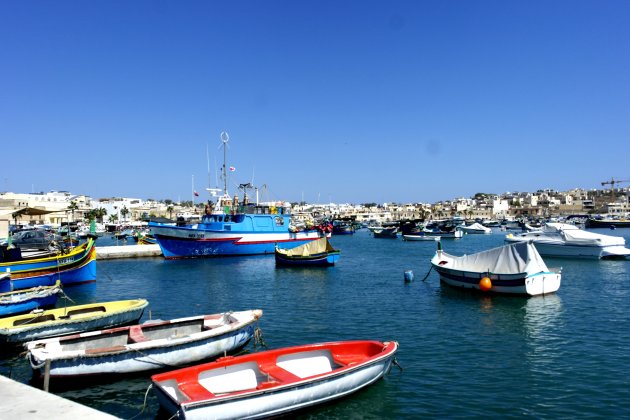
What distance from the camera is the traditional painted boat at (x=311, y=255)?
37156 mm

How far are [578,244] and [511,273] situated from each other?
2533 cm

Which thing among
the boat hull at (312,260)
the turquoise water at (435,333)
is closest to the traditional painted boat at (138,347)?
the turquoise water at (435,333)

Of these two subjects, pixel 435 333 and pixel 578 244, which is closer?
pixel 435 333

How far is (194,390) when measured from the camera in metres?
9.73

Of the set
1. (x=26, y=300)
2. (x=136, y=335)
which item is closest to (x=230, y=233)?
(x=26, y=300)

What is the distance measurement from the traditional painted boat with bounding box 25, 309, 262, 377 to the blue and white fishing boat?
33925mm

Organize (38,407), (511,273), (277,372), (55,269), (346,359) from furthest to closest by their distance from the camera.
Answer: (55,269), (511,273), (346,359), (277,372), (38,407)

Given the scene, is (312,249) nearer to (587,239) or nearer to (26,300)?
(26,300)

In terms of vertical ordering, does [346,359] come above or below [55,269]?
below

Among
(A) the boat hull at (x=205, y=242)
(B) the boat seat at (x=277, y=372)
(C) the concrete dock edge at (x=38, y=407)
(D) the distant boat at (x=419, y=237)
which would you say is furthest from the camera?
(D) the distant boat at (x=419, y=237)

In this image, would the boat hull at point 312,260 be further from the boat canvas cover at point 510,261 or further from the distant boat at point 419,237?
the distant boat at point 419,237

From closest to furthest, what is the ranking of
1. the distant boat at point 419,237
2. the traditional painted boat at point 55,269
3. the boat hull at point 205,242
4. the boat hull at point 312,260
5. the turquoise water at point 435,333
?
the turquoise water at point 435,333, the traditional painted boat at point 55,269, the boat hull at point 312,260, the boat hull at point 205,242, the distant boat at point 419,237

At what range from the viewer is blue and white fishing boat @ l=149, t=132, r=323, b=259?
4712 centimetres

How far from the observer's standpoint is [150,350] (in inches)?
479
